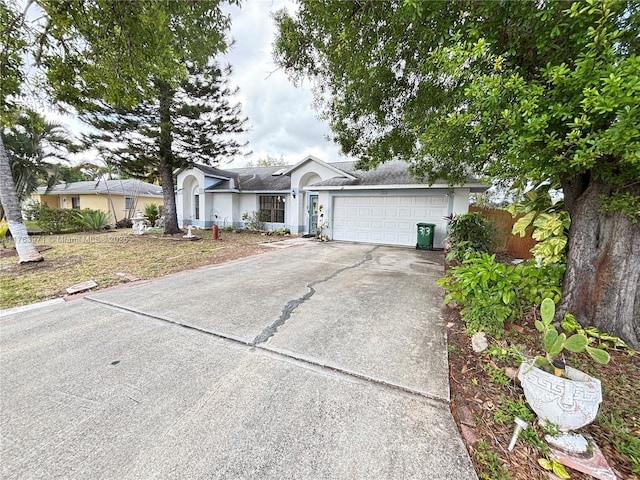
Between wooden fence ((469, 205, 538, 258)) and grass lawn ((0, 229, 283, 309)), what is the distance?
28.7 feet

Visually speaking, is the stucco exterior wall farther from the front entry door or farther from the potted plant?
the potted plant

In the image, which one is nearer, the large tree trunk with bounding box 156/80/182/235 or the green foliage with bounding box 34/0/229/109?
the green foliage with bounding box 34/0/229/109

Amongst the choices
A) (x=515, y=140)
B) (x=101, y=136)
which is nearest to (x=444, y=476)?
(x=515, y=140)

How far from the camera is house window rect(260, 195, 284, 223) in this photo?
1542 cm

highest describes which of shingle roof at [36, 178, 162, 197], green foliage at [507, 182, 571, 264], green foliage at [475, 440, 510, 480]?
shingle roof at [36, 178, 162, 197]

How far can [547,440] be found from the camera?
1.78m

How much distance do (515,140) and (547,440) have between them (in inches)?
98.4

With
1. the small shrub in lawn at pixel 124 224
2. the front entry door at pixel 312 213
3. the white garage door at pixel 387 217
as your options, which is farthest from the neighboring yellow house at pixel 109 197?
the white garage door at pixel 387 217

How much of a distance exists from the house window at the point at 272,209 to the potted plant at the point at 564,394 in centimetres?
1427

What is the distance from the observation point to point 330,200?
492 inches

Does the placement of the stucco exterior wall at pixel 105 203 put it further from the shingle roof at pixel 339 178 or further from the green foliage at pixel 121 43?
the green foliage at pixel 121 43

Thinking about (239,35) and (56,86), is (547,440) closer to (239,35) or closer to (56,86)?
(239,35)

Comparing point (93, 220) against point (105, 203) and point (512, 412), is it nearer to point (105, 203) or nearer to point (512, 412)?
point (105, 203)

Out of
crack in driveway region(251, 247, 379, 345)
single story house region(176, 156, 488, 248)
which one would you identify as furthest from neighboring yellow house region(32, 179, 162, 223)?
crack in driveway region(251, 247, 379, 345)
